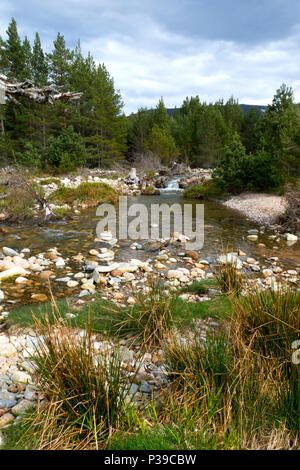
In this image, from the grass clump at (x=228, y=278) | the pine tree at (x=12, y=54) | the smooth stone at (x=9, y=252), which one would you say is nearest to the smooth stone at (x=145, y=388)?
the grass clump at (x=228, y=278)

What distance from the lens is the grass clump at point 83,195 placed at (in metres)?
12.4

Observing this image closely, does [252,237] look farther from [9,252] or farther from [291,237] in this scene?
[9,252]

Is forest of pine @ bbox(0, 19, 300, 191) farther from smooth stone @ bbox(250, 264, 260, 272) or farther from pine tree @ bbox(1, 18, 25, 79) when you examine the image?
smooth stone @ bbox(250, 264, 260, 272)

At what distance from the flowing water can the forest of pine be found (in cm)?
304

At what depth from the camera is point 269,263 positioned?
574 cm

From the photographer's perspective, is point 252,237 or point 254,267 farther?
point 252,237

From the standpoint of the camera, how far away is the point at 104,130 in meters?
31.3

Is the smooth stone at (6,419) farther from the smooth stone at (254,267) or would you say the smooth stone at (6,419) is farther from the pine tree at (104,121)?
the pine tree at (104,121)

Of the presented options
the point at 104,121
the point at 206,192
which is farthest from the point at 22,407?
the point at 104,121

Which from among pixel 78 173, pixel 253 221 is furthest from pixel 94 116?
pixel 253 221

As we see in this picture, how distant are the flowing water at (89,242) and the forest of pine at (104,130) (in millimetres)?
3043

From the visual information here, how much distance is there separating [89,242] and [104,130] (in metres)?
27.2

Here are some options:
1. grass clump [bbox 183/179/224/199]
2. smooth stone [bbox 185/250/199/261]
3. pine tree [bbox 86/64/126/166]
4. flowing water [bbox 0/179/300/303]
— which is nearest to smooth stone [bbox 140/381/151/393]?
flowing water [bbox 0/179/300/303]

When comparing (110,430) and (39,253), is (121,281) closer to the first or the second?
(39,253)
